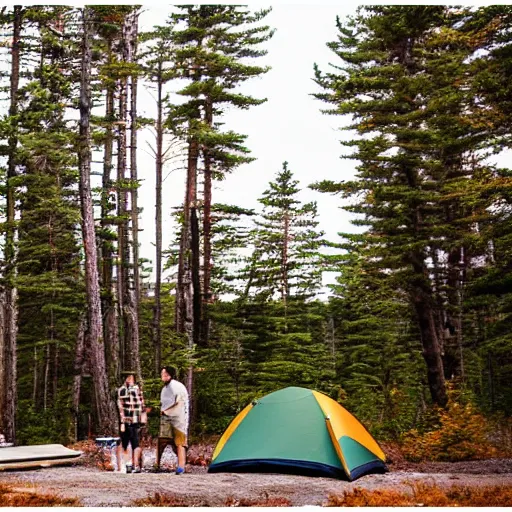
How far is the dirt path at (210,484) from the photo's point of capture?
20.6 ft

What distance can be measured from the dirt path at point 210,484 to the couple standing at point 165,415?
1.05 ft

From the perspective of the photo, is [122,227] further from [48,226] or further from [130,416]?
[130,416]

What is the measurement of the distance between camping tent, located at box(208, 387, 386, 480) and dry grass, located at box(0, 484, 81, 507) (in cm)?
190

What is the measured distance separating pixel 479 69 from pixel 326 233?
6011mm

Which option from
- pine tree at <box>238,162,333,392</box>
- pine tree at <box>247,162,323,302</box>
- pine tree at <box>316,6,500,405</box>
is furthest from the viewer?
pine tree at <box>247,162,323,302</box>

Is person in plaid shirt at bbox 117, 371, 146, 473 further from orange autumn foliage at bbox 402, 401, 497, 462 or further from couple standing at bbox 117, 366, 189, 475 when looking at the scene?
orange autumn foliage at bbox 402, 401, 497, 462

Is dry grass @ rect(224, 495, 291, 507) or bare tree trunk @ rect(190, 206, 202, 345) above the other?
bare tree trunk @ rect(190, 206, 202, 345)

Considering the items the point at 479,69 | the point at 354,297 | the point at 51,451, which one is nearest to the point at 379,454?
the point at 51,451

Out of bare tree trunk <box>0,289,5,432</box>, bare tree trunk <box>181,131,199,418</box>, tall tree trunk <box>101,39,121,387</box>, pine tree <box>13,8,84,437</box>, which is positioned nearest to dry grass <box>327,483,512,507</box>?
tall tree trunk <box>101,39,121,387</box>

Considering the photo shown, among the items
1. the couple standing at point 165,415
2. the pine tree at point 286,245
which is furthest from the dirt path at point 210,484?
the pine tree at point 286,245

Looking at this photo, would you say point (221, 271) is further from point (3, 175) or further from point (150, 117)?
point (3, 175)

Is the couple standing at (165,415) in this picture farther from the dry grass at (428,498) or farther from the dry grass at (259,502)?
the dry grass at (428,498)

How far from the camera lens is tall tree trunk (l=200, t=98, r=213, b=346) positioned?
13836 millimetres

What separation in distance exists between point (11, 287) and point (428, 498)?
836 cm
